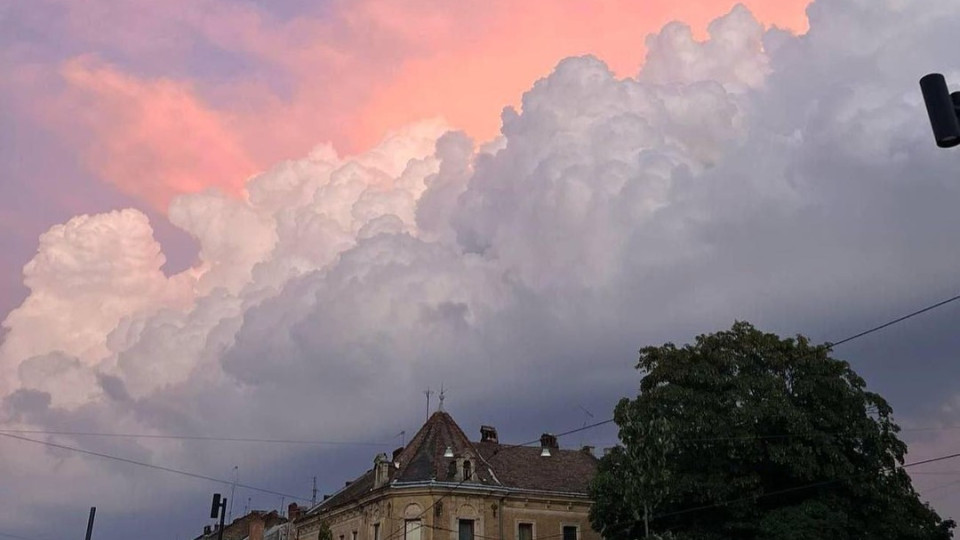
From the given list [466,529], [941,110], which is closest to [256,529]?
[466,529]

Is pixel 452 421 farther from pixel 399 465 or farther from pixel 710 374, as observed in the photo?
pixel 710 374

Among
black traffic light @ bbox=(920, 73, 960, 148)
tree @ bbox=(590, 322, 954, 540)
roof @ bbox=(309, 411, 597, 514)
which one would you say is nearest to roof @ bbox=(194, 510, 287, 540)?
roof @ bbox=(309, 411, 597, 514)

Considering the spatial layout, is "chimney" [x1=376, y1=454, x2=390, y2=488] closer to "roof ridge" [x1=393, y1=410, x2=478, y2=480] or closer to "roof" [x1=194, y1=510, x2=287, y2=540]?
"roof ridge" [x1=393, y1=410, x2=478, y2=480]

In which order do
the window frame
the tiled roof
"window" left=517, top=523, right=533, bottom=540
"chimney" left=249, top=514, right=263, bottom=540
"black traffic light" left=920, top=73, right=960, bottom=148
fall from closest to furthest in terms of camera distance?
"black traffic light" left=920, top=73, right=960, bottom=148
the window frame
"window" left=517, top=523, right=533, bottom=540
the tiled roof
"chimney" left=249, top=514, right=263, bottom=540

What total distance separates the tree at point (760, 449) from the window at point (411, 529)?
51.2ft

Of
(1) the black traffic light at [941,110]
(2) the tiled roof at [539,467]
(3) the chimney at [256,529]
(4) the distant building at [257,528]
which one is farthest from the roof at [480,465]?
(1) the black traffic light at [941,110]

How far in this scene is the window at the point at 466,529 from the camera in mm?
54094

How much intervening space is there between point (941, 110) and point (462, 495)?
49.1m

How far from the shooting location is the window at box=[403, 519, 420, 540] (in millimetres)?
53531

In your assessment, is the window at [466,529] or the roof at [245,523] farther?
the roof at [245,523]

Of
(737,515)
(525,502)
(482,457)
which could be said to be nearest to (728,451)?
(737,515)

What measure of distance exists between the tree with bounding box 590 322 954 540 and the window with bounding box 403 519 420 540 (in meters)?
15.6

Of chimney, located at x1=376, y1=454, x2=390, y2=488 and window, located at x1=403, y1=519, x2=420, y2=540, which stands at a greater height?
chimney, located at x1=376, y1=454, x2=390, y2=488

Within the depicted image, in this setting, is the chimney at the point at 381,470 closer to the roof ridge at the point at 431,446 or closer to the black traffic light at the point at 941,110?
the roof ridge at the point at 431,446
